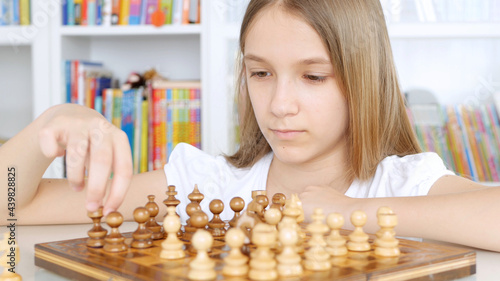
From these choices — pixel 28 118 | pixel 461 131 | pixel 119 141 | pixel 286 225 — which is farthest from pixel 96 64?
pixel 286 225

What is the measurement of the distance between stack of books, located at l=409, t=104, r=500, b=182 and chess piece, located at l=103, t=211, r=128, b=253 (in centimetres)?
160

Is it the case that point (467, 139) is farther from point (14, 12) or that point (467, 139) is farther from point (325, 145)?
point (14, 12)

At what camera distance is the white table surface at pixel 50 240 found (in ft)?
2.34

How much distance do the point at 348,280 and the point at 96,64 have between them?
2.12 metres

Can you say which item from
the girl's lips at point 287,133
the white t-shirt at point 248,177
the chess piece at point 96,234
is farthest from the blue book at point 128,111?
the chess piece at point 96,234

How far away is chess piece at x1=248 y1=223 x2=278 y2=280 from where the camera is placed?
1.88ft

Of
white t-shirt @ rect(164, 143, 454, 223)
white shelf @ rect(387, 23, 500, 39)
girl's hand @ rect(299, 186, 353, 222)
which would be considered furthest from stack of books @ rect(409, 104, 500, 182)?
girl's hand @ rect(299, 186, 353, 222)

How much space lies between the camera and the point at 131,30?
227 centimetres

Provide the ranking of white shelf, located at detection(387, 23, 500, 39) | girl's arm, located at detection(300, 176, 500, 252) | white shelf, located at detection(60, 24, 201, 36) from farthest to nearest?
white shelf, located at detection(60, 24, 201, 36) < white shelf, located at detection(387, 23, 500, 39) < girl's arm, located at detection(300, 176, 500, 252)

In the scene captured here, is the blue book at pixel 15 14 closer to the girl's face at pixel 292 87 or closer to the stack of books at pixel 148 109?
the stack of books at pixel 148 109

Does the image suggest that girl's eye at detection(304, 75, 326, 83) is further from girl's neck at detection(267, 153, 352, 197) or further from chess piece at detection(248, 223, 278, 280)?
chess piece at detection(248, 223, 278, 280)

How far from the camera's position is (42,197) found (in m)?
1.22

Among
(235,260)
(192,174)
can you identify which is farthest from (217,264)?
(192,174)

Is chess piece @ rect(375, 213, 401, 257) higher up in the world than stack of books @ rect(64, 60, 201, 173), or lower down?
lower down
